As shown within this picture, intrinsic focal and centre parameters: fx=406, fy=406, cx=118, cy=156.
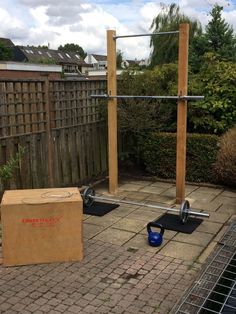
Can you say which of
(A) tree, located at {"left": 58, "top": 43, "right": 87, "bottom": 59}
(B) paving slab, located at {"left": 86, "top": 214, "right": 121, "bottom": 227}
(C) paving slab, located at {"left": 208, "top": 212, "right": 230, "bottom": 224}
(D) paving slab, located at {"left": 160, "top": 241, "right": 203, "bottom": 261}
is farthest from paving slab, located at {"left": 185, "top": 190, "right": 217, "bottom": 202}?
(A) tree, located at {"left": 58, "top": 43, "right": 87, "bottom": 59}

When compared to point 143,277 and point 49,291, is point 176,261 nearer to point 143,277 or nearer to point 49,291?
point 143,277

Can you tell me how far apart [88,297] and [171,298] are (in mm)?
674

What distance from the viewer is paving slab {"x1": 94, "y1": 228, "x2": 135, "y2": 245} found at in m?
4.50

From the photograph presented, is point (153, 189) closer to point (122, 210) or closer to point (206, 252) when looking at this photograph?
point (122, 210)

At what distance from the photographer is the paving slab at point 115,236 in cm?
450

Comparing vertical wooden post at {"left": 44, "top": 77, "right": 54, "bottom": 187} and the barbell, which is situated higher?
vertical wooden post at {"left": 44, "top": 77, "right": 54, "bottom": 187}

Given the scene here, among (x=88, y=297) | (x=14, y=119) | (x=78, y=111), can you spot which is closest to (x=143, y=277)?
(x=88, y=297)

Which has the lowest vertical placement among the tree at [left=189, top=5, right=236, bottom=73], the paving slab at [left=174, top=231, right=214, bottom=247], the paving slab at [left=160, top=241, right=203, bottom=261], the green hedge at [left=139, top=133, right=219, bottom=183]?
the paving slab at [left=160, top=241, right=203, bottom=261]

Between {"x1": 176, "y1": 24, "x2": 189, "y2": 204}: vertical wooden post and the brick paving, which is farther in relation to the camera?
{"x1": 176, "y1": 24, "x2": 189, "y2": 204}: vertical wooden post

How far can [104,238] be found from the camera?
459 centimetres

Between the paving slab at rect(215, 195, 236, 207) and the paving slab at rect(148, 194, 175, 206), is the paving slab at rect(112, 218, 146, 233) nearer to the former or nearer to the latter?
the paving slab at rect(148, 194, 175, 206)

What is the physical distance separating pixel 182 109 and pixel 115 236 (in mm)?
1967

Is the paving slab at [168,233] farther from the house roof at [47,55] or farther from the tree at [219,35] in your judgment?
the house roof at [47,55]

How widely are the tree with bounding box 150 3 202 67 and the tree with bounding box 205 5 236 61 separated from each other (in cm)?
293
